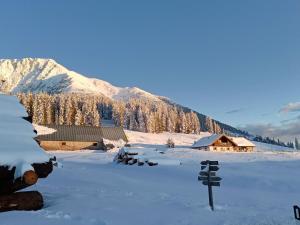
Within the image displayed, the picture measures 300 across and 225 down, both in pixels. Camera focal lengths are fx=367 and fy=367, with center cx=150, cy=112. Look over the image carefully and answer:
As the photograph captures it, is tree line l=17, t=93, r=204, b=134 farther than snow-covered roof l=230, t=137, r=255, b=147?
Yes

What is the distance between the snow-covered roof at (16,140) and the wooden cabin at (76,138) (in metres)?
69.3

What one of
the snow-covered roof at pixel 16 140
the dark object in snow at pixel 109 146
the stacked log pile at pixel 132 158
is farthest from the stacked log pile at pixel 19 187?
the dark object in snow at pixel 109 146

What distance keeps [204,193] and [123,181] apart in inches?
230

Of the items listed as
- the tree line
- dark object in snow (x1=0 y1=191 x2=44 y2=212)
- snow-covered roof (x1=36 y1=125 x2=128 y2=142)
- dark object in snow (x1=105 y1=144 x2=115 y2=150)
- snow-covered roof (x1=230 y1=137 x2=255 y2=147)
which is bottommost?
dark object in snow (x1=0 y1=191 x2=44 y2=212)

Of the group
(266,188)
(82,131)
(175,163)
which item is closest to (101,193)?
(266,188)

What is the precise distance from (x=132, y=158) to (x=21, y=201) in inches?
1002

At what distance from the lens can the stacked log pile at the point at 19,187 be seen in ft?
35.7

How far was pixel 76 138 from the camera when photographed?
3361 inches

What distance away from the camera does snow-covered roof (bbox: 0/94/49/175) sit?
11188 mm

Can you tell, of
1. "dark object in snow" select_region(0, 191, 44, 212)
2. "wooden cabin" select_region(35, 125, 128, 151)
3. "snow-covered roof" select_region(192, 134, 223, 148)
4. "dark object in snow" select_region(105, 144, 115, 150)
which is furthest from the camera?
"snow-covered roof" select_region(192, 134, 223, 148)

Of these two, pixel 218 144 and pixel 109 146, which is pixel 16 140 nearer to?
pixel 109 146

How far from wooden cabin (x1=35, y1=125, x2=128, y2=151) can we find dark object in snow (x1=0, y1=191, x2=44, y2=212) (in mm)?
71198

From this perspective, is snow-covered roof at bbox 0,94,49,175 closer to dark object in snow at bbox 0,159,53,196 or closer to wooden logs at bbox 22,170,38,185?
dark object in snow at bbox 0,159,53,196

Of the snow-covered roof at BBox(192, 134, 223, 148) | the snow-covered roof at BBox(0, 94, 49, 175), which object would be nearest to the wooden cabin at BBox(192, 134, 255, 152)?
the snow-covered roof at BBox(192, 134, 223, 148)
